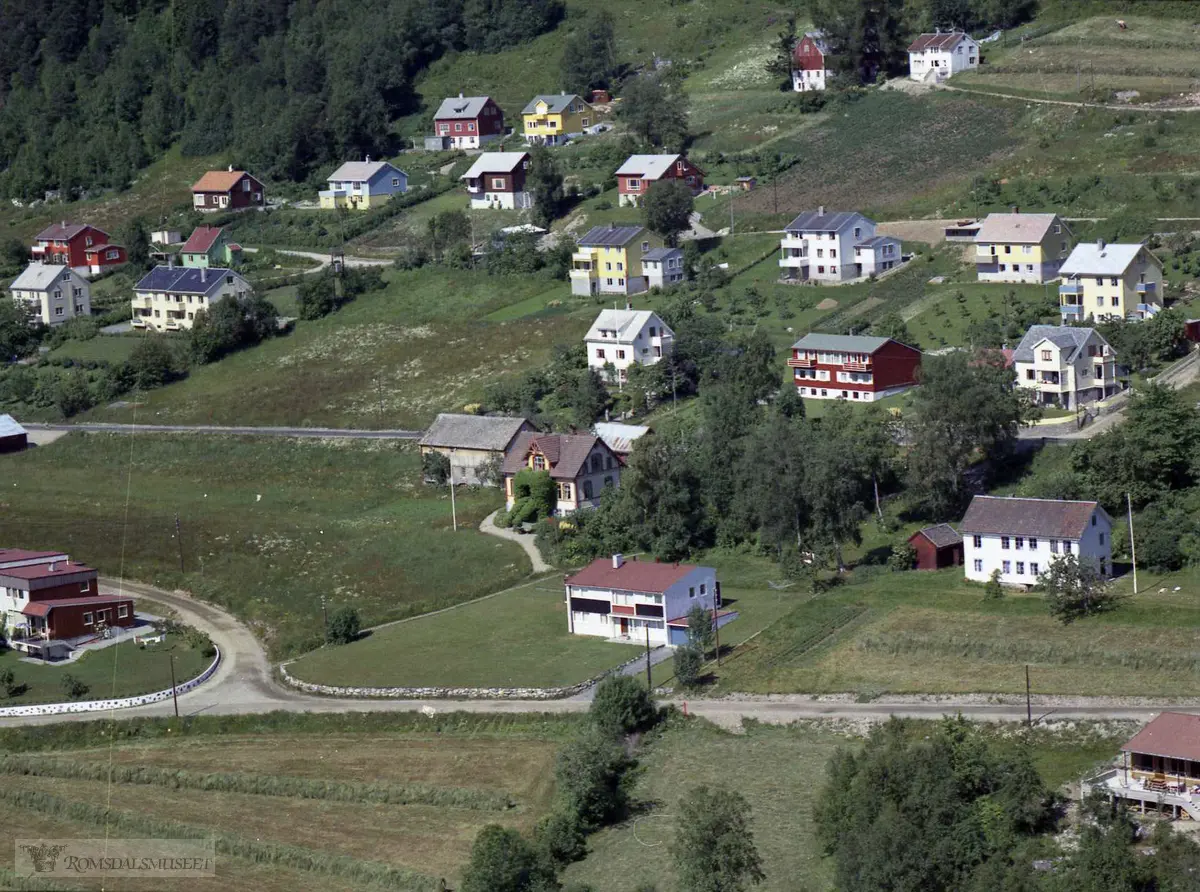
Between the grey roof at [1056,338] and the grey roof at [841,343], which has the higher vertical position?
the grey roof at [1056,338]

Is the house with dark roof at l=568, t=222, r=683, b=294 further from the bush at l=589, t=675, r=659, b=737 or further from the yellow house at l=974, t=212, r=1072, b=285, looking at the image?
the bush at l=589, t=675, r=659, b=737

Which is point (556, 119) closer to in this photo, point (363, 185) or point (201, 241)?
point (363, 185)

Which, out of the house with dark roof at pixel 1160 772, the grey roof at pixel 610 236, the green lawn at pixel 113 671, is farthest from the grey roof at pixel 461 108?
the house with dark roof at pixel 1160 772

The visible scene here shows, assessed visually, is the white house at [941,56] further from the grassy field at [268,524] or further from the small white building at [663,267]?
the grassy field at [268,524]

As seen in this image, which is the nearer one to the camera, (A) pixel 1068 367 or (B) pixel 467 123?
(A) pixel 1068 367

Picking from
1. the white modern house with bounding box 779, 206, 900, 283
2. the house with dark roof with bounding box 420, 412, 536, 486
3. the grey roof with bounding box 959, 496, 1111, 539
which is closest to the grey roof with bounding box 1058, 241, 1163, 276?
the white modern house with bounding box 779, 206, 900, 283

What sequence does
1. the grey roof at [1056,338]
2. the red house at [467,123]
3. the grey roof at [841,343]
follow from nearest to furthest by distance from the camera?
1. the grey roof at [1056,338]
2. the grey roof at [841,343]
3. the red house at [467,123]

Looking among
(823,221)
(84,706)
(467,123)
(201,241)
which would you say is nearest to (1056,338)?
(823,221)

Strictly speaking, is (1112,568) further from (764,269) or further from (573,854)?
(764,269)
